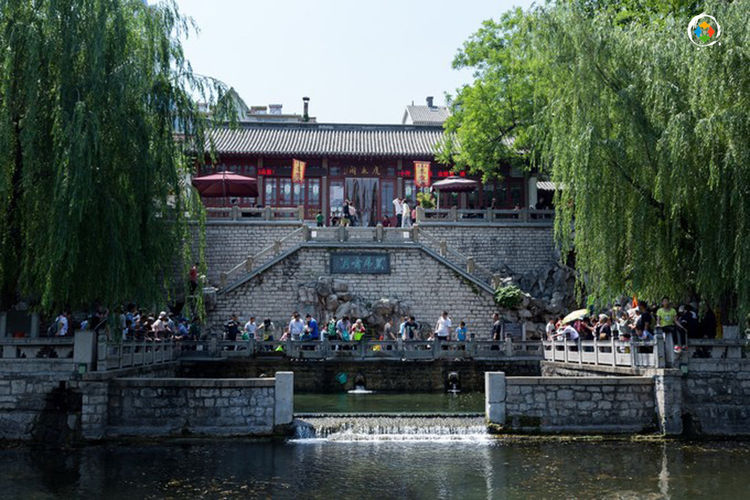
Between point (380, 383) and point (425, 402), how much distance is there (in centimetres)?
271

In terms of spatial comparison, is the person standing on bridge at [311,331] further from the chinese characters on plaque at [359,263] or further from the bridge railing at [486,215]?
the bridge railing at [486,215]

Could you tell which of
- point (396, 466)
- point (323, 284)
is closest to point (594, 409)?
point (396, 466)

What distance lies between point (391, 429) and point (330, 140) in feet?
70.0

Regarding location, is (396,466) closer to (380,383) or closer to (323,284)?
(380,383)

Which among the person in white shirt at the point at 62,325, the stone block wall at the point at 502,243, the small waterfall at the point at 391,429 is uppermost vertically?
the stone block wall at the point at 502,243

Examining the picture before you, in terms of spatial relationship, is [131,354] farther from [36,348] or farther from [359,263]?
[359,263]

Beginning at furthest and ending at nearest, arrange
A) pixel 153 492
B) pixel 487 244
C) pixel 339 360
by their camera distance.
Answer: pixel 487 244, pixel 339 360, pixel 153 492

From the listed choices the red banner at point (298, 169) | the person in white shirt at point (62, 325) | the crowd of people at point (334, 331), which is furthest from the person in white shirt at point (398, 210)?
the person in white shirt at point (62, 325)

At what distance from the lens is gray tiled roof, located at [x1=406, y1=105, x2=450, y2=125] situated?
4769 centimetres

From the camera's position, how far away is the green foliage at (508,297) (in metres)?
25.6

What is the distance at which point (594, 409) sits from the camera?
14.1 metres

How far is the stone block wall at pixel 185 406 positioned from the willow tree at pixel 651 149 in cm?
740

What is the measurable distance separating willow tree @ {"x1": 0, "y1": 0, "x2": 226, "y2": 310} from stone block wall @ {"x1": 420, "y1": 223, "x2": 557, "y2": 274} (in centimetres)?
1597

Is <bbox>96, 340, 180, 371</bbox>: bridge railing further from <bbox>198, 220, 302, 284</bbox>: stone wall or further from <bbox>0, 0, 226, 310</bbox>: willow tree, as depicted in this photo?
<bbox>198, 220, 302, 284</bbox>: stone wall
